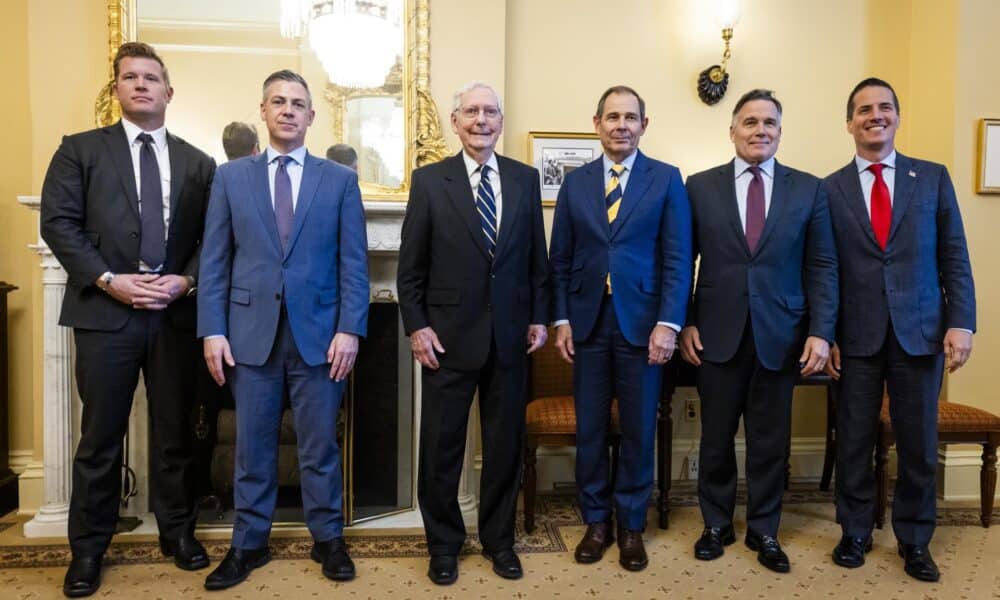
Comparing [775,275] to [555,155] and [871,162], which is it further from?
[555,155]

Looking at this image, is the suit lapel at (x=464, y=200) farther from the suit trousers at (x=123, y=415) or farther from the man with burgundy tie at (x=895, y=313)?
the man with burgundy tie at (x=895, y=313)

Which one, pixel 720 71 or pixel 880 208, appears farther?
pixel 720 71

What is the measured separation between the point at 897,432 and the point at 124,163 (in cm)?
281

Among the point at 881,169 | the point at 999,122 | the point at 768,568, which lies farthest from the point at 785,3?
the point at 768,568

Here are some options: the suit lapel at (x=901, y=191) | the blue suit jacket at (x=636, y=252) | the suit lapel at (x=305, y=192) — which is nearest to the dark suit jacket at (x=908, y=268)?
the suit lapel at (x=901, y=191)

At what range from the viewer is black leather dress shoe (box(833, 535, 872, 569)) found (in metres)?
2.45

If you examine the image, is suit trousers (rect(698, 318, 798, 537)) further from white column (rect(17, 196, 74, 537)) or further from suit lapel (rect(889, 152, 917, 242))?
white column (rect(17, 196, 74, 537))

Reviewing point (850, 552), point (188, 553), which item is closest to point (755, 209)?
point (850, 552)

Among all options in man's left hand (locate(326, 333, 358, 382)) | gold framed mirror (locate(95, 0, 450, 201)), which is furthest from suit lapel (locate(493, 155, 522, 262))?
gold framed mirror (locate(95, 0, 450, 201))

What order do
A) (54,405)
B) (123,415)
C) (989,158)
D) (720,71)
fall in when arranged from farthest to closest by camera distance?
1. (720,71)
2. (989,158)
3. (54,405)
4. (123,415)

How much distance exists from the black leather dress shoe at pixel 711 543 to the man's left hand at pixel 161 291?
2018 mm

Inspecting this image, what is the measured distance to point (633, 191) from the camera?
2.37m

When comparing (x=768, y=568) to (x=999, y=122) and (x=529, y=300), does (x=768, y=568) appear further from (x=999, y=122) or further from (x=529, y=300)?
(x=999, y=122)

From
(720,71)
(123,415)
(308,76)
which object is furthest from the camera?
(720,71)
